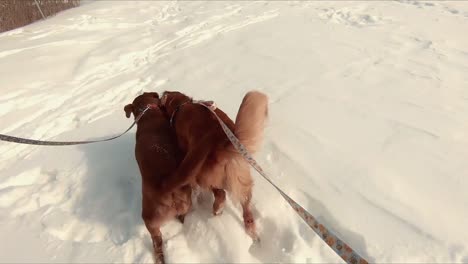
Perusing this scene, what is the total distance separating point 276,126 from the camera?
3432 mm

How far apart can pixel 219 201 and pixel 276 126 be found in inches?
47.0

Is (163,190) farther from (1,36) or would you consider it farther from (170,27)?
(1,36)

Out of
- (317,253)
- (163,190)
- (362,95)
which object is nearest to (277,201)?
(317,253)

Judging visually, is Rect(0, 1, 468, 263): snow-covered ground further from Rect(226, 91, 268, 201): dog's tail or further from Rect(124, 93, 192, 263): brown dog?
Rect(226, 91, 268, 201): dog's tail

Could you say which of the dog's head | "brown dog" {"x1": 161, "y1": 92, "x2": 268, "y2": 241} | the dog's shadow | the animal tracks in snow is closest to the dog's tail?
"brown dog" {"x1": 161, "y1": 92, "x2": 268, "y2": 241}

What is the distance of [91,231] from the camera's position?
8.49 ft

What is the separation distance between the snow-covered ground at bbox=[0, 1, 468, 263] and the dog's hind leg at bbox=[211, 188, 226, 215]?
7 centimetres

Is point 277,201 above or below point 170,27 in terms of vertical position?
below

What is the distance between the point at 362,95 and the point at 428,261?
2.16 meters

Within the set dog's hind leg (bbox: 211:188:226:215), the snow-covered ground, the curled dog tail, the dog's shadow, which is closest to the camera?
the curled dog tail

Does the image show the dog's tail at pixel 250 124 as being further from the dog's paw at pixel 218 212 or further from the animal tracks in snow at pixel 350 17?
the animal tracks in snow at pixel 350 17

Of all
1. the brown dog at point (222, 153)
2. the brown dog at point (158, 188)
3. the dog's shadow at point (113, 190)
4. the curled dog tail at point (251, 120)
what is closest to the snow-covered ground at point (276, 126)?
the dog's shadow at point (113, 190)

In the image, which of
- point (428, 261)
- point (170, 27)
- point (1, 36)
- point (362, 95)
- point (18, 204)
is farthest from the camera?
point (170, 27)

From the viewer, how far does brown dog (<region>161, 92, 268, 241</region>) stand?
1979mm
